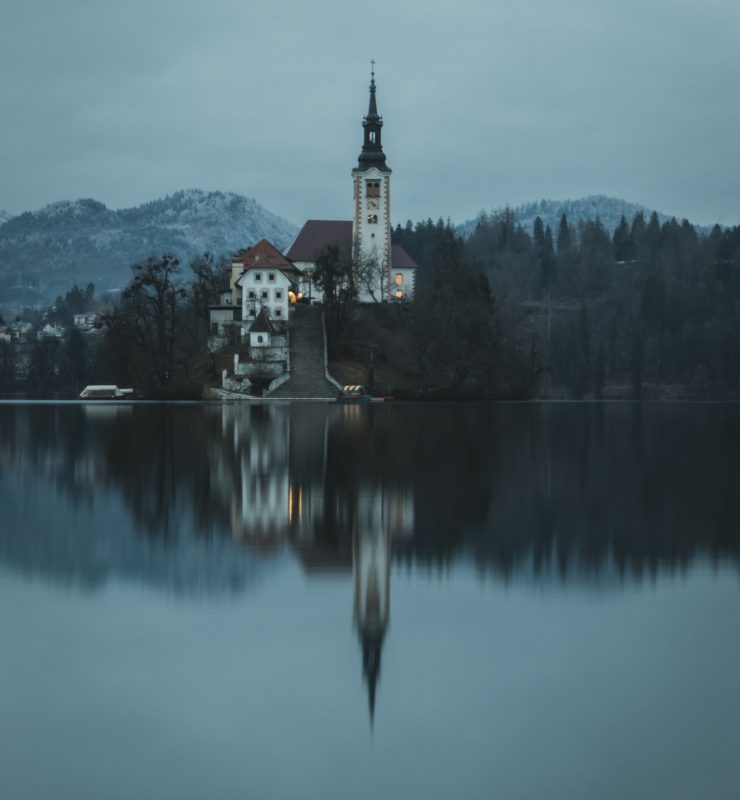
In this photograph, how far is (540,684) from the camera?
8133 mm

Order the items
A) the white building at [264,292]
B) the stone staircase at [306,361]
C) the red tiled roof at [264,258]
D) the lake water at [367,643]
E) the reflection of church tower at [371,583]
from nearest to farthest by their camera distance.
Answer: the lake water at [367,643] → the reflection of church tower at [371,583] → the stone staircase at [306,361] → the white building at [264,292] → the red tiled roof at [264,258]

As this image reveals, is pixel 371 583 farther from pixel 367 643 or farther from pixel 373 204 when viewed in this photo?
pixel 373 204

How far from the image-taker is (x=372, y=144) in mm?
111938

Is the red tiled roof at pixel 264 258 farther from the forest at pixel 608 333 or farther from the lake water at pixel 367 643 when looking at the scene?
the lake water at pixel 367 643

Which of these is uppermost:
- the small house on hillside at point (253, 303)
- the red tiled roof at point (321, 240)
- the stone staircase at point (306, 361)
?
the red tiled roof at point (321, 240)

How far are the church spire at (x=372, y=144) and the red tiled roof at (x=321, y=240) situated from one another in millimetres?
9147

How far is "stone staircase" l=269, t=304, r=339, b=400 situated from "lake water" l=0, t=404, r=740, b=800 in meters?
65.0

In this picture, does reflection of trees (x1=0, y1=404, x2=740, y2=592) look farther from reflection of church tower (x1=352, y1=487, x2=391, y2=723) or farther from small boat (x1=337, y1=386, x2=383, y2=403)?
small boat (x1=337, y1=386, x2=383, y2=403)

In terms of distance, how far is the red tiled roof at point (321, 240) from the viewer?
117 meters

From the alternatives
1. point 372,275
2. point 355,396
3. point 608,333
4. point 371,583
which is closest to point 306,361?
point 355,396

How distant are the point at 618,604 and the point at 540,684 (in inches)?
119

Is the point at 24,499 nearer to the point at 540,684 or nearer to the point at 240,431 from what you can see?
the point at 540,684

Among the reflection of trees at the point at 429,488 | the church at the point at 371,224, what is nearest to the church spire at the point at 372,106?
the church at the point at 371,224

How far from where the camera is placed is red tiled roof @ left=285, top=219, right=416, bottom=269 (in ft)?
383
